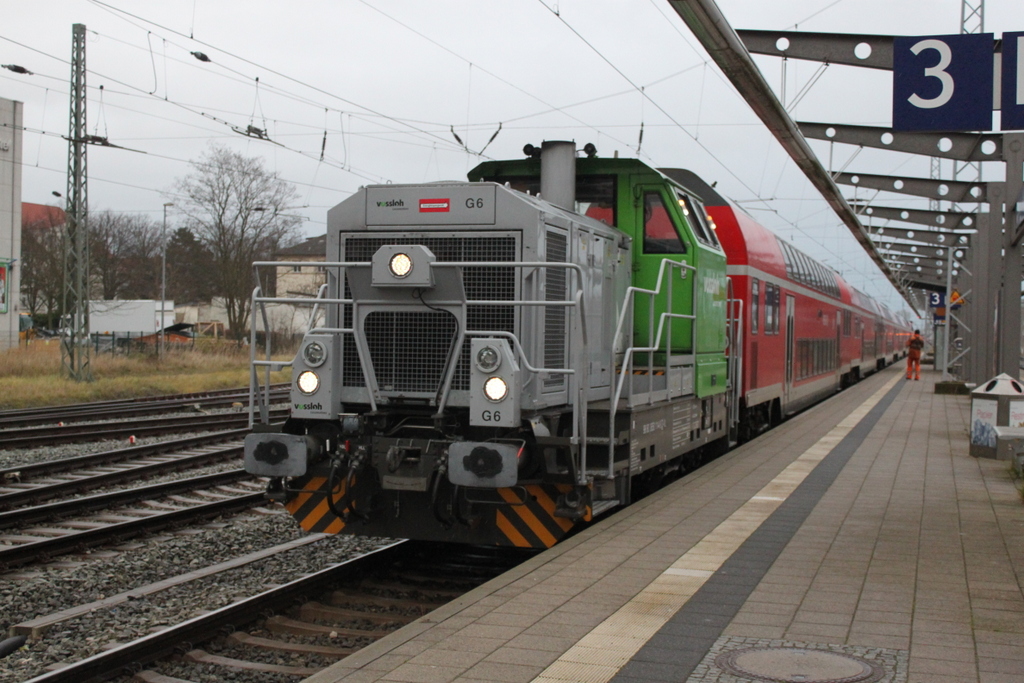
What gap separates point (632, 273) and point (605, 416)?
1882 mm

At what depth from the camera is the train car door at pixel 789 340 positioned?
1603 centimetres

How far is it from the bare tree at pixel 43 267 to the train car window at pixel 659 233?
35.4 metres

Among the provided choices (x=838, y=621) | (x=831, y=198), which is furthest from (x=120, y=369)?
(x=838, y=621)

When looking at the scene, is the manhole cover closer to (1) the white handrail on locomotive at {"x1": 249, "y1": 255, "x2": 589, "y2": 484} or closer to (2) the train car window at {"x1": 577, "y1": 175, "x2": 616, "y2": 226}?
(1) the white handrail on locomotive at {"x1": 249, "y1": 255, "x2": 589, "y2": 484}

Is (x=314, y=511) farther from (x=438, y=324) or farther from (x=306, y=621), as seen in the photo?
(x=438, y=324)

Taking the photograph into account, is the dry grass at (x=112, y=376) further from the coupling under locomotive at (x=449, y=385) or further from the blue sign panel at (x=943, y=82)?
the blue sign panel at (x=943, y=82)

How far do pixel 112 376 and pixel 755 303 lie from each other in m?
19.7

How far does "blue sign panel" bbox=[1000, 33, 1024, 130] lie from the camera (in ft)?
24.8

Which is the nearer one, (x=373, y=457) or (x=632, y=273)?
(x=373, y=457)

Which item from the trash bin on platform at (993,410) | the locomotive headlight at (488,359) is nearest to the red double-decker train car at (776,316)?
the trash bin on platform at (993,410)

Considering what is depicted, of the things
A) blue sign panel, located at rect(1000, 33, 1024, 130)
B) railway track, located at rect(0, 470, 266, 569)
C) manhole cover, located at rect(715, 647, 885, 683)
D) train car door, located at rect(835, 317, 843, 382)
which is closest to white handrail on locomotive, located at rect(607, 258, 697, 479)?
manhole cover, located at rect(715, 647, 885, 683)

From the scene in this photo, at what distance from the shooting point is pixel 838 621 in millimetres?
4844

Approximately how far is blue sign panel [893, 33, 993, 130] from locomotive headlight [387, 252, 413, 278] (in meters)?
4.44

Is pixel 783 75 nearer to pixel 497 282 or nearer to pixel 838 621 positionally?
pixel 497 282
